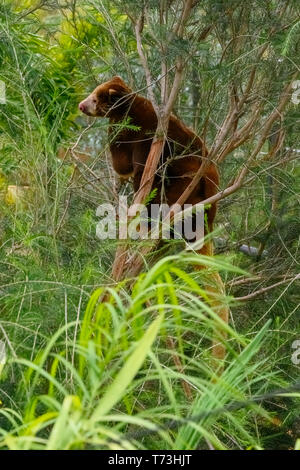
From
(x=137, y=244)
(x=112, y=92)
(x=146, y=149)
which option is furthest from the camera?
(x=146, y=149)

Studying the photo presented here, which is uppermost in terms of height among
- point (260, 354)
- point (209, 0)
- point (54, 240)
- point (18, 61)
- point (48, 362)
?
point (209, 0)

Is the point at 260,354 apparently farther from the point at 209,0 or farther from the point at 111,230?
the point at 209,0

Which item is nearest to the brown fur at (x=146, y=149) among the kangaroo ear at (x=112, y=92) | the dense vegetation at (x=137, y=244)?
the kangaroo ear at (x=112, y=92)

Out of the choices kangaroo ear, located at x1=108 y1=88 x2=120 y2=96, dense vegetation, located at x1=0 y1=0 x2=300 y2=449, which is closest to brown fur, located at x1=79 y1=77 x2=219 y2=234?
kangaroo ear, located at x1=108 y1=88 x2=120 y2=96

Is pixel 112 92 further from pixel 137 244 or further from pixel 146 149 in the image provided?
pixel 137 244

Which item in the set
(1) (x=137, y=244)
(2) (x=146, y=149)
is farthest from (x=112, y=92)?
(1) (x=137, y=244)

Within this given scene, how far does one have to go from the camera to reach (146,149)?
539 centimetres

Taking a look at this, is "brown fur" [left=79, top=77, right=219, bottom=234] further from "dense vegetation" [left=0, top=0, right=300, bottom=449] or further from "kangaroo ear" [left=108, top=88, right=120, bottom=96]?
"dense vegetation" [left=0, top=0, right=300, bottom=449]

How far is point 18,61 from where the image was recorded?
4.28 meters
